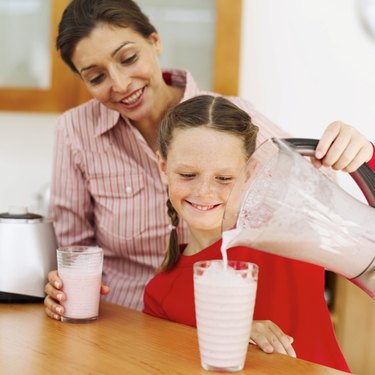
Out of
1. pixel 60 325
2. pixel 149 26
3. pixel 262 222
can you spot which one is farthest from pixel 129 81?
pixel 262 222

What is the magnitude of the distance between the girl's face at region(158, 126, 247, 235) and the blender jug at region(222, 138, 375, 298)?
12.8 inches

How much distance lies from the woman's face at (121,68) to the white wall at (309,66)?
3.02 ft

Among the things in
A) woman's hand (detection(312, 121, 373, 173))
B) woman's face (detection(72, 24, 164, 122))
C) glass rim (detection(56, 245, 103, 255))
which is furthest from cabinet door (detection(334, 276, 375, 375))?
woman's hand (detection(312, 121, 373, 173))

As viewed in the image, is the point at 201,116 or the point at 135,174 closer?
the point at 201,116

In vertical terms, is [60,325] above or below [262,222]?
below

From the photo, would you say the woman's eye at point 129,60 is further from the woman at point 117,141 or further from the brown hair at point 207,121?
the brown hair at point 207,121

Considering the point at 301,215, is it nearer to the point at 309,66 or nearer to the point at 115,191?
the point at 115,191

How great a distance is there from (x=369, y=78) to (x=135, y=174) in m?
1.13

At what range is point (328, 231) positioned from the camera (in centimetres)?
93

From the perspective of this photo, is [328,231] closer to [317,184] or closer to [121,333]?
[317,184]

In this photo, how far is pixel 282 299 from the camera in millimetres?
1354

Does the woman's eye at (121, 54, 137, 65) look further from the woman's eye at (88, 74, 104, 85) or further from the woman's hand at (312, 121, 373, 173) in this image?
the woman's hand at (312, 121, 373, 173)

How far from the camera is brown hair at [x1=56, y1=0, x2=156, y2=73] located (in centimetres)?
164

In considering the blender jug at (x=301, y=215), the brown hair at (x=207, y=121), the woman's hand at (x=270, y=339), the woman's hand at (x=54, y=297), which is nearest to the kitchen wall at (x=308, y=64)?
the brown hair at (x=207, y=121)
